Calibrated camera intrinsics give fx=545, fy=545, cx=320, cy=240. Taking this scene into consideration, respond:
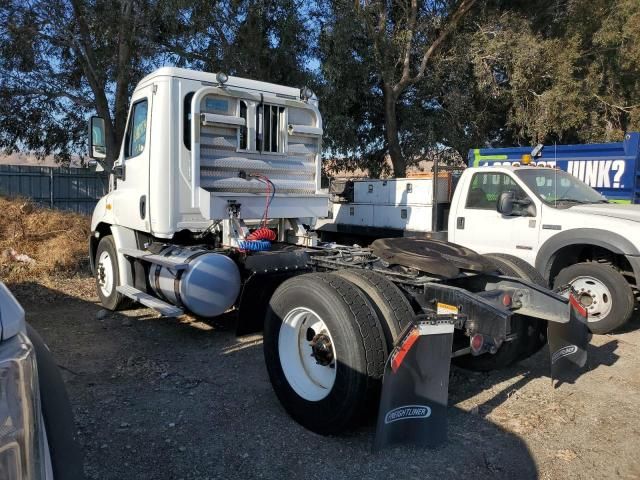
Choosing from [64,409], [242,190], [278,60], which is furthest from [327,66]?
[64,409]

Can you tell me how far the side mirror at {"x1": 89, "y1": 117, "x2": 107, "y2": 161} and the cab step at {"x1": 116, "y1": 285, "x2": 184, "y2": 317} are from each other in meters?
1.72

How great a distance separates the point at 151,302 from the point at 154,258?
504 millimetres

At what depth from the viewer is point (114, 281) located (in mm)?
7164

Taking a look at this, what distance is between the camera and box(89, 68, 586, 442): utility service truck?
361 centimetres

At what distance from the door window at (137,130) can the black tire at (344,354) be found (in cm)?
343

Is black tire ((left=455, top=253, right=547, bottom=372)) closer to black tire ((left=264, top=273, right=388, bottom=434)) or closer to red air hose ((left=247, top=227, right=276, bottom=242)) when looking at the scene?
black tire ((left=264, top=273, right=388, bottom=434))

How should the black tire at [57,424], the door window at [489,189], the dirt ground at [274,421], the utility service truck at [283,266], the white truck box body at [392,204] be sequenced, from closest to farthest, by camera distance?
the black tire at [57,424] < the dirt ground at [274,421] < the utility service truck at [283,266] < the door window at [489,189] < the white truck box body at [392,204]

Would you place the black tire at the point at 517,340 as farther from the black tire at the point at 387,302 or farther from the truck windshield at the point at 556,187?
the truck windshield at the point at 556,187

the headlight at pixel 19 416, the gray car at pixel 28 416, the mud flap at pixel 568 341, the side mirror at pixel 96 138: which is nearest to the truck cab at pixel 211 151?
the side mirror at pixel 96 138

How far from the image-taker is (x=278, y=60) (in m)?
13.9

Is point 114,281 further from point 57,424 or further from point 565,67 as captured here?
point 565,67

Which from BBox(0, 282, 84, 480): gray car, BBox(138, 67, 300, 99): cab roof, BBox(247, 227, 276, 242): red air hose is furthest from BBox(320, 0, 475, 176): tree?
BBox(0, 282, 84, 480): gray car

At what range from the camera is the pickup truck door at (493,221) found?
23.7 ft

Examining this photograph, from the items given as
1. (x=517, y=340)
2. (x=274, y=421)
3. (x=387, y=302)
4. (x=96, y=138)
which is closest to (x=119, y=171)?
(x=96, y=138)
